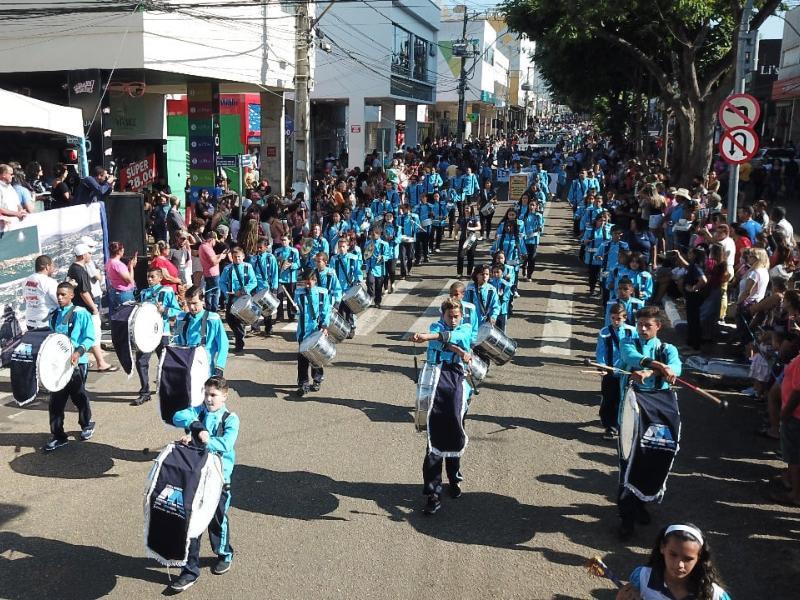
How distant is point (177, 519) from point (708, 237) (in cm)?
1011

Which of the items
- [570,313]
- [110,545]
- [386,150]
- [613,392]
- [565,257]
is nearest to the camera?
[110,545]

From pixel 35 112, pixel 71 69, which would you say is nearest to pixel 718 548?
pixel 35 112

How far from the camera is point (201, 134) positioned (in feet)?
75.6

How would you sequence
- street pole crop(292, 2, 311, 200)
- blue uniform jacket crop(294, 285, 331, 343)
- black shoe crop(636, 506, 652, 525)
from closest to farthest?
1. black shoe crop(636, 506, 652, 525)
2. blue uniform jacket crop(294, 285, 331, 343)
3. street pole crop(292, 2, 311, 200)

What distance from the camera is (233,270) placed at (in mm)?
12367

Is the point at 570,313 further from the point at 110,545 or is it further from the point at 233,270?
the point at 110,545

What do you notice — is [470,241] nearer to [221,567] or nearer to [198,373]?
[198,373]

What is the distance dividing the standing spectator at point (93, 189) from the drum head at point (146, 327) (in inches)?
195

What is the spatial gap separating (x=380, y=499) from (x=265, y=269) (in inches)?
250

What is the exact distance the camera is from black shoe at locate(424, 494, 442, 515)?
7094 millimetres

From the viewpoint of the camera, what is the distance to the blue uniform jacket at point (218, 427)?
608cm

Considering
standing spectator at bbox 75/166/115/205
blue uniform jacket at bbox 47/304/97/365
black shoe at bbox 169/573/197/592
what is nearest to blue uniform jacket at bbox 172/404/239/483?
black shoe at bbox 169/573/197/592

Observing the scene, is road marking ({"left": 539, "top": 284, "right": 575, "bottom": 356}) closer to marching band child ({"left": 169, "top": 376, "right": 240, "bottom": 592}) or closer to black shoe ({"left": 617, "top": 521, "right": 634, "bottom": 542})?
black shoe ({"left": 617, "top": 521, "right": 634, "bottom": 542})

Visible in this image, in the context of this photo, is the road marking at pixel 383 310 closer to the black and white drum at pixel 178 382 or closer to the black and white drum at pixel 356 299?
the black and white drum at pixel 356 299
